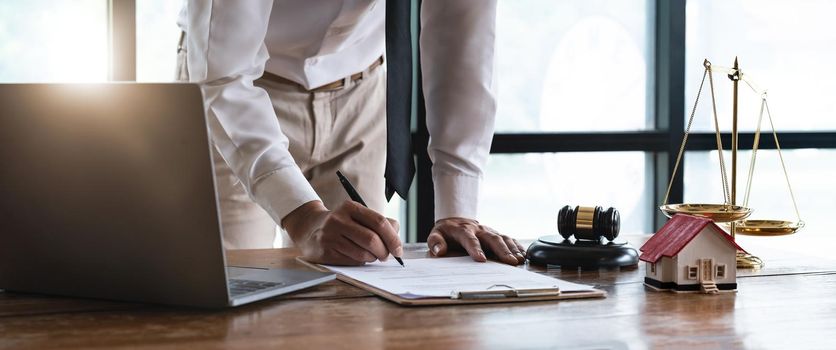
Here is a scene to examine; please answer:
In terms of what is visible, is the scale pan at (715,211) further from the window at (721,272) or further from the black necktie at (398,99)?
the black necktie at (398,99)

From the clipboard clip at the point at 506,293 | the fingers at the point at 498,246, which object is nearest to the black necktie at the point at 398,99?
the fingers at the point at 498,246

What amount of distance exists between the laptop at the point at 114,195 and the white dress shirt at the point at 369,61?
21.3 inches

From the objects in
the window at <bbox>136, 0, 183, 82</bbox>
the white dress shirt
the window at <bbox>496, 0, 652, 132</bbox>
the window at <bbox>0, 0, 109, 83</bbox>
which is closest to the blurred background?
the window at <bbox>496, 0, 652, 132</bbox>

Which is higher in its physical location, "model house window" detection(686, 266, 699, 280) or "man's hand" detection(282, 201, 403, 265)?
"man's hand" detection(282, 201, 403, 265)

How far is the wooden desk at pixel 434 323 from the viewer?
91 centimetres

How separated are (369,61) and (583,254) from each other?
0.92 meters

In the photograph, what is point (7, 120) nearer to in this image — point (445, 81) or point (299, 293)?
point (299, 293)

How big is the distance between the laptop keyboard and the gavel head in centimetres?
47

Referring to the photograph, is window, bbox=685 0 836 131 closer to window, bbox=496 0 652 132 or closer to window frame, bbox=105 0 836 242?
window frame, bbox=105 0 836 242

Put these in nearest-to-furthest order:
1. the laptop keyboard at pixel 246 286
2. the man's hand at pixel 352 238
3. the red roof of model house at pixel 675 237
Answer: the laptop keyboard at pixel 246 286 → the red roof of model house at pixel 675 237 → the man's hand at pixel 352 238

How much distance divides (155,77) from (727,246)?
2452 mm

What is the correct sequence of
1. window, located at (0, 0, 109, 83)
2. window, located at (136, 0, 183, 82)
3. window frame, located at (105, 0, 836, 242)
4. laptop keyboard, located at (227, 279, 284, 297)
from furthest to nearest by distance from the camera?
1. window frame, located at (105, 0, 836, 242)
2. window, located at (136, 0, 183, 82)
3. window, located at (0, 0, 109, 83)
4. laptop keyboard, located at (227, 279, 284, 297)

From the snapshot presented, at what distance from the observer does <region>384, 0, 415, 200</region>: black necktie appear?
1895mm

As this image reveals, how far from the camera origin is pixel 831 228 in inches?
162
